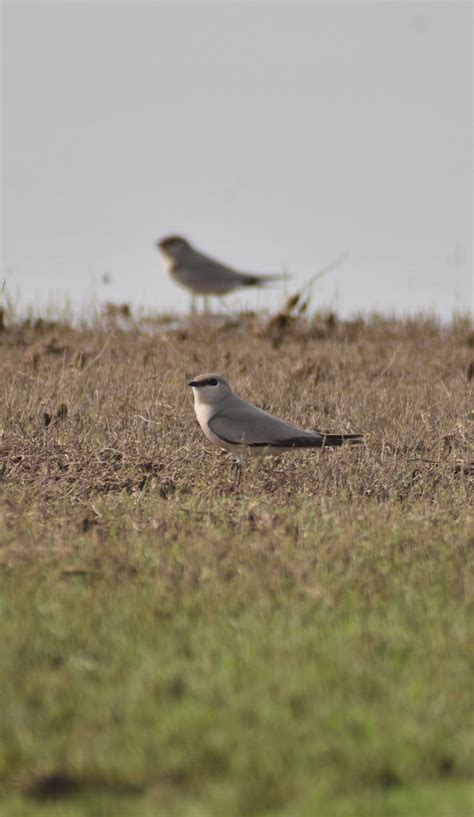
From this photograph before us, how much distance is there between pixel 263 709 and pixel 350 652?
740mm

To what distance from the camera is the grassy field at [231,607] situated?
3.96 metres

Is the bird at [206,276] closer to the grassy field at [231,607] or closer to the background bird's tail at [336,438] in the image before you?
the grassy field at [231,607]

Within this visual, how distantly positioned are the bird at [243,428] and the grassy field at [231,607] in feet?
1.15

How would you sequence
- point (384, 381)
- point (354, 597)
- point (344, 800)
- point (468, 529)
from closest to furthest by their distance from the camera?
point (344, 800), point (354, 597), point (468, 529), point (384, 381)

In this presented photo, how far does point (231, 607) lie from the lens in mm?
5621

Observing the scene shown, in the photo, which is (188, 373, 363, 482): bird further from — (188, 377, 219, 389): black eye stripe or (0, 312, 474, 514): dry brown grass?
(0, 312, 474, 514): dry brown grass

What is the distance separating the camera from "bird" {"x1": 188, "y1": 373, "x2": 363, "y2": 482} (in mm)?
8297

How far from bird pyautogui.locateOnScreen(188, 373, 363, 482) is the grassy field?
1.15 feet

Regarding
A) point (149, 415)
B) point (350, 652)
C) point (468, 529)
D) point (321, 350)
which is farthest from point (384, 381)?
point (350, 652)

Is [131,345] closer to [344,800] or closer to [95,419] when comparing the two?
[95,419]

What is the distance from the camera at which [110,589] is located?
19.6ft

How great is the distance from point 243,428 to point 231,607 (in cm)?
280

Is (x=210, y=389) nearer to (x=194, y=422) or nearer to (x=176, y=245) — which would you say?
(x=194, y=422)

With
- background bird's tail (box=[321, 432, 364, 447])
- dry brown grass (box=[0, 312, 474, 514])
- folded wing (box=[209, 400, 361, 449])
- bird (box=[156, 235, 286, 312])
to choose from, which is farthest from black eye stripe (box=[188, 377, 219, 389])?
bird (box=[156, 235, 286, 312])
